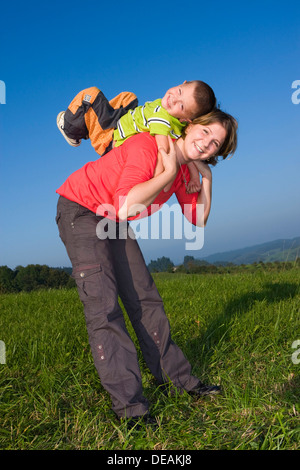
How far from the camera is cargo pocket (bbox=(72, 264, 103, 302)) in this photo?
2582 mm

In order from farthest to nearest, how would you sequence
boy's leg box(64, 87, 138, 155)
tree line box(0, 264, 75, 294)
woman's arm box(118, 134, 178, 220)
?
1. tree line box(0, 264, 75, 294)
2. boy's leg box(64, 87, 138, 155)
3. woman's arm box(118, 134, 178, 220)

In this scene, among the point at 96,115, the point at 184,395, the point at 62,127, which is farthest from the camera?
the point at 62,127

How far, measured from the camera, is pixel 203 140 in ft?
8.78

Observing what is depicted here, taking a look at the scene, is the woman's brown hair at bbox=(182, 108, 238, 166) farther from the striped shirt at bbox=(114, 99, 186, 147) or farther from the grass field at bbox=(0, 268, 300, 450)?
the grass field at bbox=(0, 268, 300, 450)

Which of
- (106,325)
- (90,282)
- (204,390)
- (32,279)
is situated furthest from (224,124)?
(32,279)

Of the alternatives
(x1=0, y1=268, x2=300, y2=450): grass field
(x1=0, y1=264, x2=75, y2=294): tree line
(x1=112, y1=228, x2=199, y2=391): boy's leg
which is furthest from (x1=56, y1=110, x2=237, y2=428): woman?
(x1=0, y1=264, x2=75, y2=294): tree line

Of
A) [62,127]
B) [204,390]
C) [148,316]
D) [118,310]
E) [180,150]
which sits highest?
[62,127]

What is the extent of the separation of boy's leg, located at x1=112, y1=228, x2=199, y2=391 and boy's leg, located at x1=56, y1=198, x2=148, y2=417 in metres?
0.19

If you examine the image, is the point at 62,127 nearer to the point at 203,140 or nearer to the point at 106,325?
the point at 203,140

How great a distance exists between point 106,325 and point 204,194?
1.19 m

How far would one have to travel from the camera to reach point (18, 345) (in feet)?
12.8
